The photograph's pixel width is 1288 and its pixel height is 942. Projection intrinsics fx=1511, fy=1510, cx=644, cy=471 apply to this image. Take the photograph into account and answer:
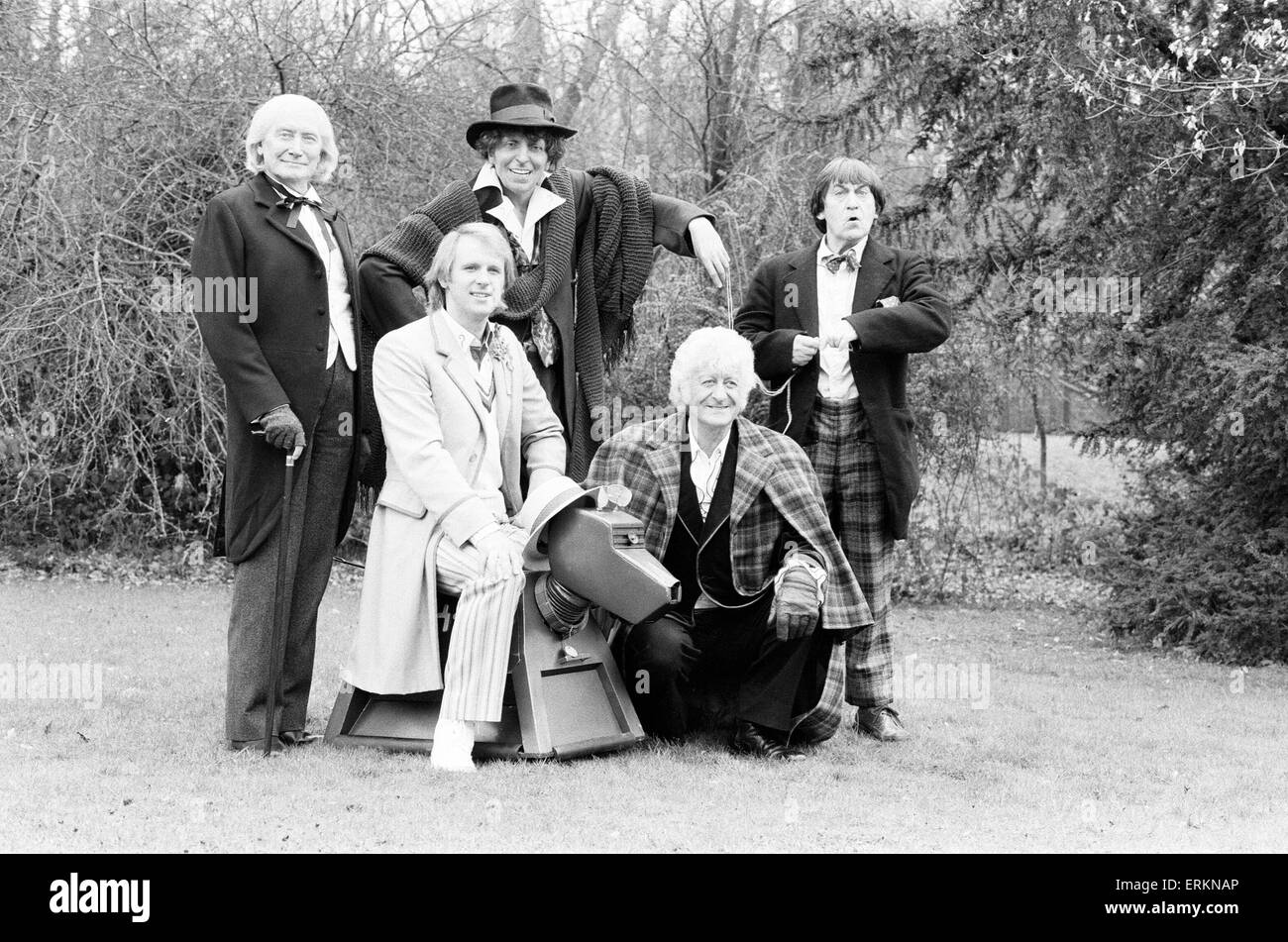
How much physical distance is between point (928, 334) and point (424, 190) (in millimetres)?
5156

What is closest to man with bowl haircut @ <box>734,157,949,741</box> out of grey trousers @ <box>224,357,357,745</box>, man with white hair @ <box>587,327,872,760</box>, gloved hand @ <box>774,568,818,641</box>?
man with white hair @ <box>587,327,872,760</box>

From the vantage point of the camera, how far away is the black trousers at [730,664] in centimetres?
480

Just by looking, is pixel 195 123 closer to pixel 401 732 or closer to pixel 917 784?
pixel 401 732

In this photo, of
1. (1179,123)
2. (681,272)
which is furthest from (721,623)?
(681,272)

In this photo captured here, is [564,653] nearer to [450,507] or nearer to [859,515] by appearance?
[450,507]

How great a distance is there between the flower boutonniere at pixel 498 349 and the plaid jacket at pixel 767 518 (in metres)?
0.50

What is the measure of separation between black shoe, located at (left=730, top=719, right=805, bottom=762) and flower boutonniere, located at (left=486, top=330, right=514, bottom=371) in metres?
1.38

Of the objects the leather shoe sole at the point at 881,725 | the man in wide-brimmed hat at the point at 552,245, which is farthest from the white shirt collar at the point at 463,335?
the leather shoe sole at the point at 881,725

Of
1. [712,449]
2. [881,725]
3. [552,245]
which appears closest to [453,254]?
[552,245]

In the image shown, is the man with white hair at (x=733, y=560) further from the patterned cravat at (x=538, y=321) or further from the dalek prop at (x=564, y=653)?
the patterned cravat at (x=538, y=321)

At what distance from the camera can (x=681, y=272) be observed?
9.68 metres

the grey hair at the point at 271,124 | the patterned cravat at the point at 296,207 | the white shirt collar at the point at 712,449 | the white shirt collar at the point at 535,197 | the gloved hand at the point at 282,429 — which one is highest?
the grey hair at the point at 271,124

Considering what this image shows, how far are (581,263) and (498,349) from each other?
1.78ft

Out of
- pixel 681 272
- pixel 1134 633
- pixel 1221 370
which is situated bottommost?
pixel 1134 633
